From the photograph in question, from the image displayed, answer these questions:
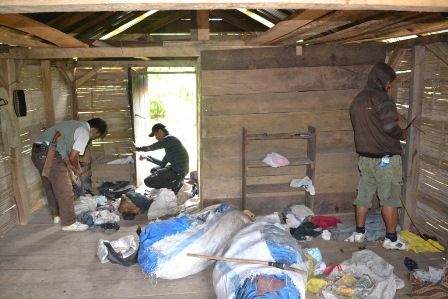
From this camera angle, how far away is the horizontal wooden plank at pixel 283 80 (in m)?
5.50

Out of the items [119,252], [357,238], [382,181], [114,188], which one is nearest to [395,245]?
[357,238]

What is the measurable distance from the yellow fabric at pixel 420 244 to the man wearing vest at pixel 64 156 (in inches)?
179

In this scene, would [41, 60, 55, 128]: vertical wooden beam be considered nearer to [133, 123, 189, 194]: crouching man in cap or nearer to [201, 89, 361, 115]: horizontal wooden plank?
[133, 123, 189, 194]: crouching man in cap

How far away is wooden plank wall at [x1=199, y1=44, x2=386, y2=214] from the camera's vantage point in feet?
18.1

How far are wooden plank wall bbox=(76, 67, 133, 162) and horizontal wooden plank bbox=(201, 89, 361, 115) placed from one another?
11.5 ft

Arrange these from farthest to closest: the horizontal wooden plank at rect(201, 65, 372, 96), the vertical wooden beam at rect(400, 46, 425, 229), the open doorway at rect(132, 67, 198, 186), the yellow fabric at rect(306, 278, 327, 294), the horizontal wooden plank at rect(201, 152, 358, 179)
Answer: the open doorway at rect(132, 67, 198, 186)
the horizontal wooden plank at rect(201, 152, 358, 179)
the horizontal wooden plank at rect(201, 65, 372, 96)
the vertical wooden beam at rect(400, 46, 425, 229)
the yellow fabric at rect(306, 278, 327, 294)

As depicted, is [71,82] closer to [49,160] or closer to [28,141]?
[28,141]

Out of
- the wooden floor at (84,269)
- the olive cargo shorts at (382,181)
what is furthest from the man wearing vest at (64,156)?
the olive cargo shorts at (382,181)

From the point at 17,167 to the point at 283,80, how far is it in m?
4.25

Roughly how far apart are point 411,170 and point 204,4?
173 inches

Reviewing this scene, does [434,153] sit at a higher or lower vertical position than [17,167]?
higher

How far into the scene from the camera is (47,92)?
6699 millimetres

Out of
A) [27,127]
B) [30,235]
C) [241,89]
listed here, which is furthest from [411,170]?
[27,127]

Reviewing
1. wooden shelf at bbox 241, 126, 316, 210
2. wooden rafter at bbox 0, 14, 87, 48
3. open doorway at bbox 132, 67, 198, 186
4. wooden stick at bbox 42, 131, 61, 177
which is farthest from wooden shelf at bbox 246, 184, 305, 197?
open doorway at bbox 132, 67, 198, 186
